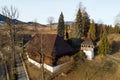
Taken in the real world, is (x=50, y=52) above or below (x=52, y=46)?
below

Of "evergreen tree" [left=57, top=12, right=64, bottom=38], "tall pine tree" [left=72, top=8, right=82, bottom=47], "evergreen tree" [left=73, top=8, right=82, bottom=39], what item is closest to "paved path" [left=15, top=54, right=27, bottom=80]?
"tall pine tree" [left=72, top=8, right=82, bottom=47]

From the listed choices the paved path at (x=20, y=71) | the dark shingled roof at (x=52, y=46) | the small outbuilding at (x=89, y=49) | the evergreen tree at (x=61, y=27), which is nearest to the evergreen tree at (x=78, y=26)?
the evergreen tree at (x=61, y=27)

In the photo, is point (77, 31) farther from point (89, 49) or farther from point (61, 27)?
point (89, 49)

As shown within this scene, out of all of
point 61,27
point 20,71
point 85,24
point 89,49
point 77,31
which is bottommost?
point 20,71

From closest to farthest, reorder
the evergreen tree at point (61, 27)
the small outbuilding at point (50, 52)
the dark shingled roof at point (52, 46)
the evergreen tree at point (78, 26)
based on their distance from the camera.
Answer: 1. the small outbuilding at point (50, 52)
2. the dark shingled roof at point (52, 46)
3. the evergreen tree at point (78, 26)
4. the evergreen tree at point (61, 27)

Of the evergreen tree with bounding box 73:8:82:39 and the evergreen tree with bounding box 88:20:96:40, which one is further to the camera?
the evergreen tree with bounding box 73:8:82:39

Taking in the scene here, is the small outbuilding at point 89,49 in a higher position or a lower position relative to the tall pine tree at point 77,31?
lower

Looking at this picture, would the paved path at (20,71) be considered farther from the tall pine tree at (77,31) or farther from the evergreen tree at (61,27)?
the evergreen tree at (61,27)

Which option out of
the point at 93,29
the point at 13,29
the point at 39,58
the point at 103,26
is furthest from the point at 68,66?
the point at 103,26

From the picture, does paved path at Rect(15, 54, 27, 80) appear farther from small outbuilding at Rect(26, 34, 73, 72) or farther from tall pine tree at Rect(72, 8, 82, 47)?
tall pine tree at Rect(72, 8, 82, 47)

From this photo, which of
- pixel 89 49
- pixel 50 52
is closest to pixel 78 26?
pixel 89 49

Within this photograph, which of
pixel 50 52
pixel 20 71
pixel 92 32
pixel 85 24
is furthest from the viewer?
pixel 85 24
